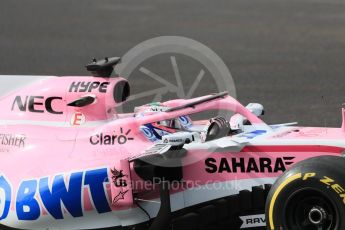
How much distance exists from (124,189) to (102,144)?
1.67 ft

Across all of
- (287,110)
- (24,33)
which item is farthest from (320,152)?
(24,33)

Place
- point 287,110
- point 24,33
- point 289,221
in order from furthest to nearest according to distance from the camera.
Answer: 1. point 24,33
2. point 287,110
3. point 289,221

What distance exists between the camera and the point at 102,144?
763 centimetres

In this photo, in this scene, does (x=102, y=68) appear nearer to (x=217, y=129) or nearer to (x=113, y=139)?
(x=113, y=139)

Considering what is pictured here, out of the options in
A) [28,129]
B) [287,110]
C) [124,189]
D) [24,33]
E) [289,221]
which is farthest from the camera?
[24,33]

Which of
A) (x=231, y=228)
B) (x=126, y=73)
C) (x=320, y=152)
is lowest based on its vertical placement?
(x=231, y=228)

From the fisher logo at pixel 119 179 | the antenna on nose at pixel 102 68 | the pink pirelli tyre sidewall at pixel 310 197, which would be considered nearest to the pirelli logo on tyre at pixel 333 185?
the pink pirelli tyre sidewall at pixel 310 197

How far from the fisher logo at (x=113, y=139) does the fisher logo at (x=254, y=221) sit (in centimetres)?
119

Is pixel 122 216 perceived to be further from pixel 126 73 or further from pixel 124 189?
pixel 126 73

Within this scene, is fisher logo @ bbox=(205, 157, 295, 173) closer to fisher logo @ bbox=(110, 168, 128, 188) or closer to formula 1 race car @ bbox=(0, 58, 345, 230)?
formula 1 race car @ bbox=(0, 58, 345, 230)

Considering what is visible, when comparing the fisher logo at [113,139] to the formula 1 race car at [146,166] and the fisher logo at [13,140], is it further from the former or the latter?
the fisher logo at [13,140]

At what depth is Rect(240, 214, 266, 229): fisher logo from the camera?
7199 millimetres

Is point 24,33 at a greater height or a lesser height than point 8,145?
greater

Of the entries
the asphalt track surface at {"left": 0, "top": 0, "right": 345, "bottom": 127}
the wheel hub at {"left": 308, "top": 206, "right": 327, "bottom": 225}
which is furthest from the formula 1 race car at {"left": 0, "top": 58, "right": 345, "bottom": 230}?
the asphalt track surface at {"left": 0, "top": 0, "right": 345, "bottom": 127}
